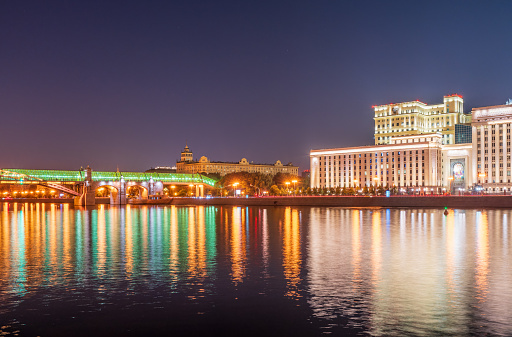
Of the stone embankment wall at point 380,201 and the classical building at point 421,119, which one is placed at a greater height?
the classical building at point 421,119

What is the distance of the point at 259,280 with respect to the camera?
24672mm

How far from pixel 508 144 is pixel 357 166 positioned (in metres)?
42.3

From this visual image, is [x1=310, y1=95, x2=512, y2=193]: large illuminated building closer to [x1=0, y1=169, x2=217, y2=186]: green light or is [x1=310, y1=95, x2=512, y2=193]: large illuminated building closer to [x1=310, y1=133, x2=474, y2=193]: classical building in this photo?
[x1=310, y1=133, x2=474, y2=193]: classical building

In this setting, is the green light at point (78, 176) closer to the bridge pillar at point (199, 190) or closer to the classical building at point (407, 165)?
the bridge pillar at point (199, 190)

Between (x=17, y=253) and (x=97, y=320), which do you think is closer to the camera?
(x=97, y=320)

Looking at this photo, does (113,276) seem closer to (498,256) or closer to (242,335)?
(242,335)

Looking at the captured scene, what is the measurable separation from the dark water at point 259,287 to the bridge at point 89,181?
10820 cm

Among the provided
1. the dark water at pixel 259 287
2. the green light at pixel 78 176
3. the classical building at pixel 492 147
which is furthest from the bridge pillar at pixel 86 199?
the dark water at pixel 259 287

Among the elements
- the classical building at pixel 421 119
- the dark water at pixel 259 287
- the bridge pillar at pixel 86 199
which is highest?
the classical building at pixel 421 119

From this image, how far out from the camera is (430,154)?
5778 inches

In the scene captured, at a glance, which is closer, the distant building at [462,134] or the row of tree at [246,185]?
the distant building at [462,134]

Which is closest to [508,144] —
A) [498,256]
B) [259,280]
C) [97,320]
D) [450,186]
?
[450,186]

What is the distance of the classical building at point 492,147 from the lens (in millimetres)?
133750

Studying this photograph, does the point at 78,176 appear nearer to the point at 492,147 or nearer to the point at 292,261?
the point at 492,147
